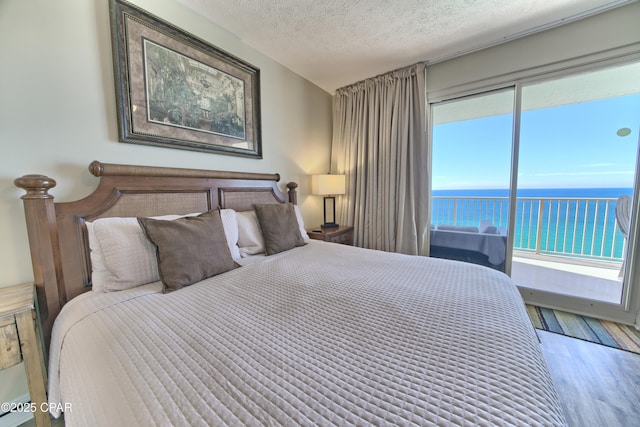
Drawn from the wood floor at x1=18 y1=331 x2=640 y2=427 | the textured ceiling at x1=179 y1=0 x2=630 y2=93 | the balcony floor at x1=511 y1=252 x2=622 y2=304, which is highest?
the textured ceiling at x1=179 y1=0 x2=630 y2=93

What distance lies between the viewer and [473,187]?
276 cm

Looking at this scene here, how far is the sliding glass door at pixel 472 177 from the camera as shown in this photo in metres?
2.50

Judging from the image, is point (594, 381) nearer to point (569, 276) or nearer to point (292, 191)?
point (569, 276)

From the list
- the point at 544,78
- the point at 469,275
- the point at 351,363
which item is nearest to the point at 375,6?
the point at 544,78

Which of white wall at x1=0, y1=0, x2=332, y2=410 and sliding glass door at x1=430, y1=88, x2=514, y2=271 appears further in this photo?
sliding glass door at x1=430, y1=88, x2=514, y2=271

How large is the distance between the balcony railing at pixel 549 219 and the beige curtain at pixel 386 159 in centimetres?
40

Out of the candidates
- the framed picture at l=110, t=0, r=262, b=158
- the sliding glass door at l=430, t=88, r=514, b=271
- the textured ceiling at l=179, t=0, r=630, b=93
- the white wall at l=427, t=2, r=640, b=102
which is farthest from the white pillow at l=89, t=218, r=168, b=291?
the white wall at l=427, t=2, r=640, b=102

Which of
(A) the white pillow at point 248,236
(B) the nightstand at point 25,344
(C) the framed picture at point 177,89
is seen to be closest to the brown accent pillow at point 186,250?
(A) the white pillow at point 248,236

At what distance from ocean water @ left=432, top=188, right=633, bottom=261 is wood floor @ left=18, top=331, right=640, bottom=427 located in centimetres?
Result: 107

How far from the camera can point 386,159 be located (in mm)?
2861

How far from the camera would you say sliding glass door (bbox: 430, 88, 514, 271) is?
2496 mm

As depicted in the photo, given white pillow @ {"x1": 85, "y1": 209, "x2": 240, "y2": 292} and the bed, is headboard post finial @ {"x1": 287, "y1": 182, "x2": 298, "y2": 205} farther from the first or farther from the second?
white pillow @ {"x1": 85, "y1": 209, "x2": 240, "y2": 292}

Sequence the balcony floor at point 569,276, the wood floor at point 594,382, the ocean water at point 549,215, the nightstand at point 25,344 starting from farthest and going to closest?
the ocean water at point 549,215 < the balcony floor at point 569,276 < the wood floor at point 594,382 < the nightstand at point 25,344

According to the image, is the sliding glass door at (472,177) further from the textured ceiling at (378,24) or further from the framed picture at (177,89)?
the framed picture at (177,89)
